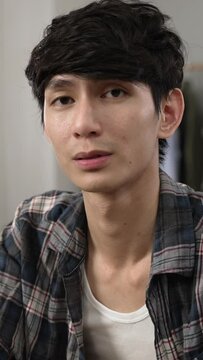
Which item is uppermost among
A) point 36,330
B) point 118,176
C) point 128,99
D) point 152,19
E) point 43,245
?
point 152,19

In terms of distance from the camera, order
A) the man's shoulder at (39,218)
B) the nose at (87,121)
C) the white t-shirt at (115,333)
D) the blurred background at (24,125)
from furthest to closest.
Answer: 1. the blurred background at (24,125)
2. the man's shoulder at (39,218)
3. the white t-shirt at (115,333)
4. the nose at (87,121)

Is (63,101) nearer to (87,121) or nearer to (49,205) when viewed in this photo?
(87,121)

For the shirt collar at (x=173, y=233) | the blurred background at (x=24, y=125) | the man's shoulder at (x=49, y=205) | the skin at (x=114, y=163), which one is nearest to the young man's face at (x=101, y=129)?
the skin at (x=114, y=163)

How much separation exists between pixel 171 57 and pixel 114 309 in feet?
1.68

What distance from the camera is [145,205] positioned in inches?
38.5

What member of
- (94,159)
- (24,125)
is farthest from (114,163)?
(24,125)

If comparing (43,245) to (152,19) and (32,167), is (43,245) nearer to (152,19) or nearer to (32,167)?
(152,19)

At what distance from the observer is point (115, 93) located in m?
0.86

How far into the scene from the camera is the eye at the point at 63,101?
2.86ft

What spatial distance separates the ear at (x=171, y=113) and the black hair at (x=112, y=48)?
0.02 meters

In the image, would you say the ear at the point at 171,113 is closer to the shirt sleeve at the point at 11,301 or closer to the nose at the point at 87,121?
the nose at the point at 87,121

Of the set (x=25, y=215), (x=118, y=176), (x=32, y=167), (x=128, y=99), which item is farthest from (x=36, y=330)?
(x=32, y=167)

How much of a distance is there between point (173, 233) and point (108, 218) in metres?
0.13

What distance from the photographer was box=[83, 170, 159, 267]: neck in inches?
37.6
